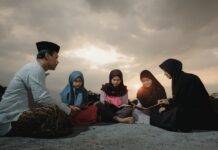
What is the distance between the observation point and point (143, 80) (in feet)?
28.5

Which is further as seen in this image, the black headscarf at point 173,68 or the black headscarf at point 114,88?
the black headscarf at point 114,88

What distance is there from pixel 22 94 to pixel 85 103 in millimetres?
2864

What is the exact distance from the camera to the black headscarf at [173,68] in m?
7.18

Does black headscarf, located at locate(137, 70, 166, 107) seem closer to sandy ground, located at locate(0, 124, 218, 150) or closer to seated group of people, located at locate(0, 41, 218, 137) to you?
seated group of people, located at locate(0, 41, 218, 137)

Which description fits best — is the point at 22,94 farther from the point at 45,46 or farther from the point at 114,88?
the point at 114,88

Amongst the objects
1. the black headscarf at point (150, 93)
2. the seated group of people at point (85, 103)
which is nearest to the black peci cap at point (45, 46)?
the seated group of people at point (85, 103)

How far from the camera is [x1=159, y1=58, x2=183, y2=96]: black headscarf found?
7180mm

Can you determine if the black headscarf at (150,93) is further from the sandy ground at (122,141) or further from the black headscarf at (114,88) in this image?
the sandy ground at (122,141)

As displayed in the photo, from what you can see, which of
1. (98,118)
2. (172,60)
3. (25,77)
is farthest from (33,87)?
(172,60)

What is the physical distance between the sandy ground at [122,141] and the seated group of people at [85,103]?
0.29 meters

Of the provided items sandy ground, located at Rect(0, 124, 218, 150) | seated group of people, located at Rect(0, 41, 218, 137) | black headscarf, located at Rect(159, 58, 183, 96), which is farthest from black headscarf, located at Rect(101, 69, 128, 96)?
sandy ground, located at Rect(0, 124, 218, 150)

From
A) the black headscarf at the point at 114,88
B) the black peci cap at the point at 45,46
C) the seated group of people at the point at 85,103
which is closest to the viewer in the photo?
the seated group of people at the point at 85,103

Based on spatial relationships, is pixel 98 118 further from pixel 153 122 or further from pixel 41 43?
pixel 41 43

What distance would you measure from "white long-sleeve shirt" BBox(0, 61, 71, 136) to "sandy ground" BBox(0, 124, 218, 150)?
0.39 m
